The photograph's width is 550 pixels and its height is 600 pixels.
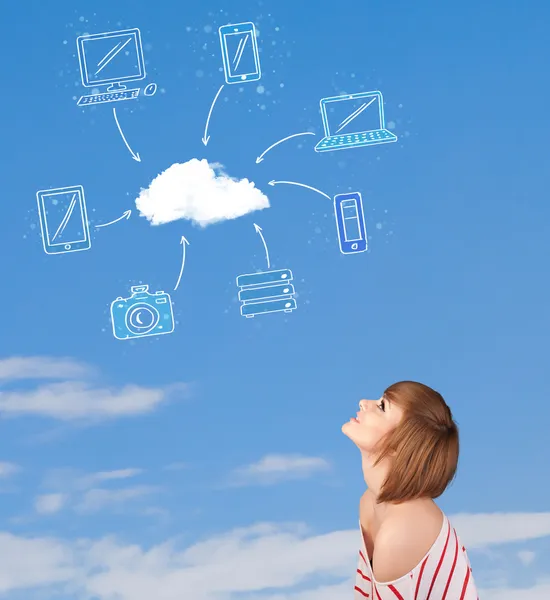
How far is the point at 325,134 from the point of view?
283cm

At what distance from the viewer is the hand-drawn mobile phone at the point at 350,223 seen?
280cm

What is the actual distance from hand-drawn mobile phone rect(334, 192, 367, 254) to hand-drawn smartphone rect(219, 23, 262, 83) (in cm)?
46

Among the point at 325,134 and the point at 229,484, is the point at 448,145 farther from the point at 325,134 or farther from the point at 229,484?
the point at 229,484

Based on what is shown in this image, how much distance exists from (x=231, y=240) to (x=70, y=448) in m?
0.76

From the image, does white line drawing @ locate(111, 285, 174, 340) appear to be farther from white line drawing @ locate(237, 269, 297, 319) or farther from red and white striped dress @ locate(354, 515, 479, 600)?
red and white striped dress @ locate(354, 515, 479, 600)

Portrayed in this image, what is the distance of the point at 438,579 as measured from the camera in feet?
4.45

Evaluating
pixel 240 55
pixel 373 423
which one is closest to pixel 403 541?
pixel 373 423

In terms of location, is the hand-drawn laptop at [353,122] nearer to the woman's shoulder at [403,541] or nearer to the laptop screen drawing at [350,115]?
the laptop screen drawing at [350,115]

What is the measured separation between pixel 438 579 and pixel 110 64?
198 centimetres

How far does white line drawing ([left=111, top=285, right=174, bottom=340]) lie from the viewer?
109 inches

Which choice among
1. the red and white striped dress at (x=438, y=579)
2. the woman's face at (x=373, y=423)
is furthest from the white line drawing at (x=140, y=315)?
the red and white striped dress at (x=438, y=579)

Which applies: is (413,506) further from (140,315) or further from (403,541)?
(140,315)

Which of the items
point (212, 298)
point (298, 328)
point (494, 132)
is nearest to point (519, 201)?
point (494, 132)

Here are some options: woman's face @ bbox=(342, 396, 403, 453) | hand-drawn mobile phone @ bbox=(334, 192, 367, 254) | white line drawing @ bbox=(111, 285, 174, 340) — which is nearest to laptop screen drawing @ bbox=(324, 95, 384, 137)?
hand-drawn mobile phone @ bbox=(334, 192, 367, 254)
